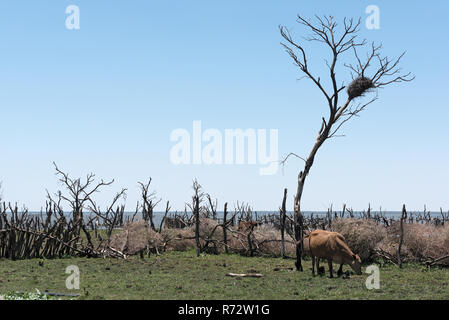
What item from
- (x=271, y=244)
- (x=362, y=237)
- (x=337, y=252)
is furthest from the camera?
(x=271, y=244)

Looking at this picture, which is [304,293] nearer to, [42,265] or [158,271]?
[158,271]

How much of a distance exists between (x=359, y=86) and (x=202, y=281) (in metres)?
11.1

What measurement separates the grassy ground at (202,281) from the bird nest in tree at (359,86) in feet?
25.0

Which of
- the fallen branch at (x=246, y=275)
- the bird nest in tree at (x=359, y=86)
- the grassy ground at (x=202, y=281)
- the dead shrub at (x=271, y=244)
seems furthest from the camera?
the dead shrub at (x=271, y=244)

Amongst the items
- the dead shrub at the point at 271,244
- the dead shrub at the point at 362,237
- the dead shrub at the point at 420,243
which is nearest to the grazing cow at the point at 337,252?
the dead shrub at the point at 362,237

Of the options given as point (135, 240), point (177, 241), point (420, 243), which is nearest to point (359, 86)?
point (420, 243)

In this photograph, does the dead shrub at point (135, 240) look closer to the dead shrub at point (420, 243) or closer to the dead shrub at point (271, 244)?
the dead shrub at point (271, 244)

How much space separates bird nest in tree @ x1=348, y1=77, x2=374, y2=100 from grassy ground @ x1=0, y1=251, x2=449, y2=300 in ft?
25.0

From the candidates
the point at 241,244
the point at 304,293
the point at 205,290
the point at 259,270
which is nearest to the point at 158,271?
the point at 259,270

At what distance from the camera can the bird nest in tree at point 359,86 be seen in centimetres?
2236

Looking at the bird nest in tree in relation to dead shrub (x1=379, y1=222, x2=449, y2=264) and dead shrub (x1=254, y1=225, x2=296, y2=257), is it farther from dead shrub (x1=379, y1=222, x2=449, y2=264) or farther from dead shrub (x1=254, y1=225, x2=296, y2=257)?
dead shrub (x1=254, y1=225, x2=296, y2=257)

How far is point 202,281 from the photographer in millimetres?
17141

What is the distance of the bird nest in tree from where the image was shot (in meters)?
22.4

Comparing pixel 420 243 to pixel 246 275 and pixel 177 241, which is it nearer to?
pixel 246 275
